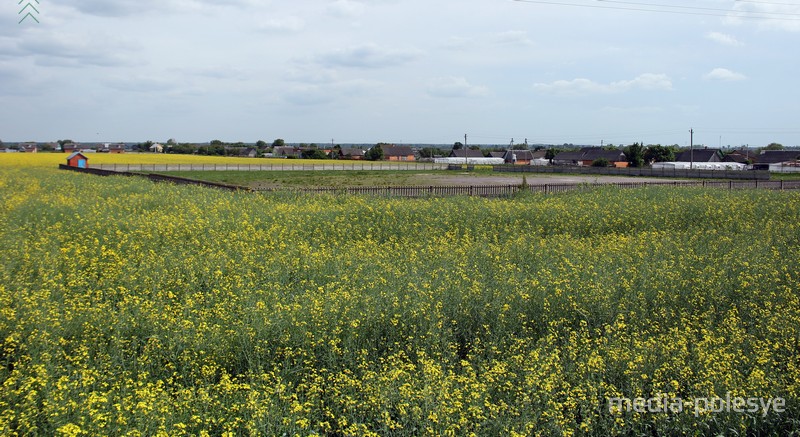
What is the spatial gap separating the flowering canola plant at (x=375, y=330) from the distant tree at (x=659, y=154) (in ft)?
311

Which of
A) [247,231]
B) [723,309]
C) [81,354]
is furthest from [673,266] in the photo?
[81,354]

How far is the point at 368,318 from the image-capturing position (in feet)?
26.8

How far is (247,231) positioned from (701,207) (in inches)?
608

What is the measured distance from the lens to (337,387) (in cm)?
630

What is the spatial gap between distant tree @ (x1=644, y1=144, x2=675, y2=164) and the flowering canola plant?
3728 inches

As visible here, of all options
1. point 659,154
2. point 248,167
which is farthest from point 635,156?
point 248,167

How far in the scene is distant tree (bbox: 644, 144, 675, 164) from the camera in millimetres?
101938

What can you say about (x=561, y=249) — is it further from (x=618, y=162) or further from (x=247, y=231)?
(x=618, y=162)

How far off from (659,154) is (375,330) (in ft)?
345

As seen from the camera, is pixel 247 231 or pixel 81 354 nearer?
pixel 81 354

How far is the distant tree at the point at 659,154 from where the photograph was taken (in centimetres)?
10194

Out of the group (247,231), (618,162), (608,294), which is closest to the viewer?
(608,294)

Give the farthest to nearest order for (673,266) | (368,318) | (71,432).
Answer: (673,266) → (368,318) → (71,432)

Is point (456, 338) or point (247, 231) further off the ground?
point (247, 231)
